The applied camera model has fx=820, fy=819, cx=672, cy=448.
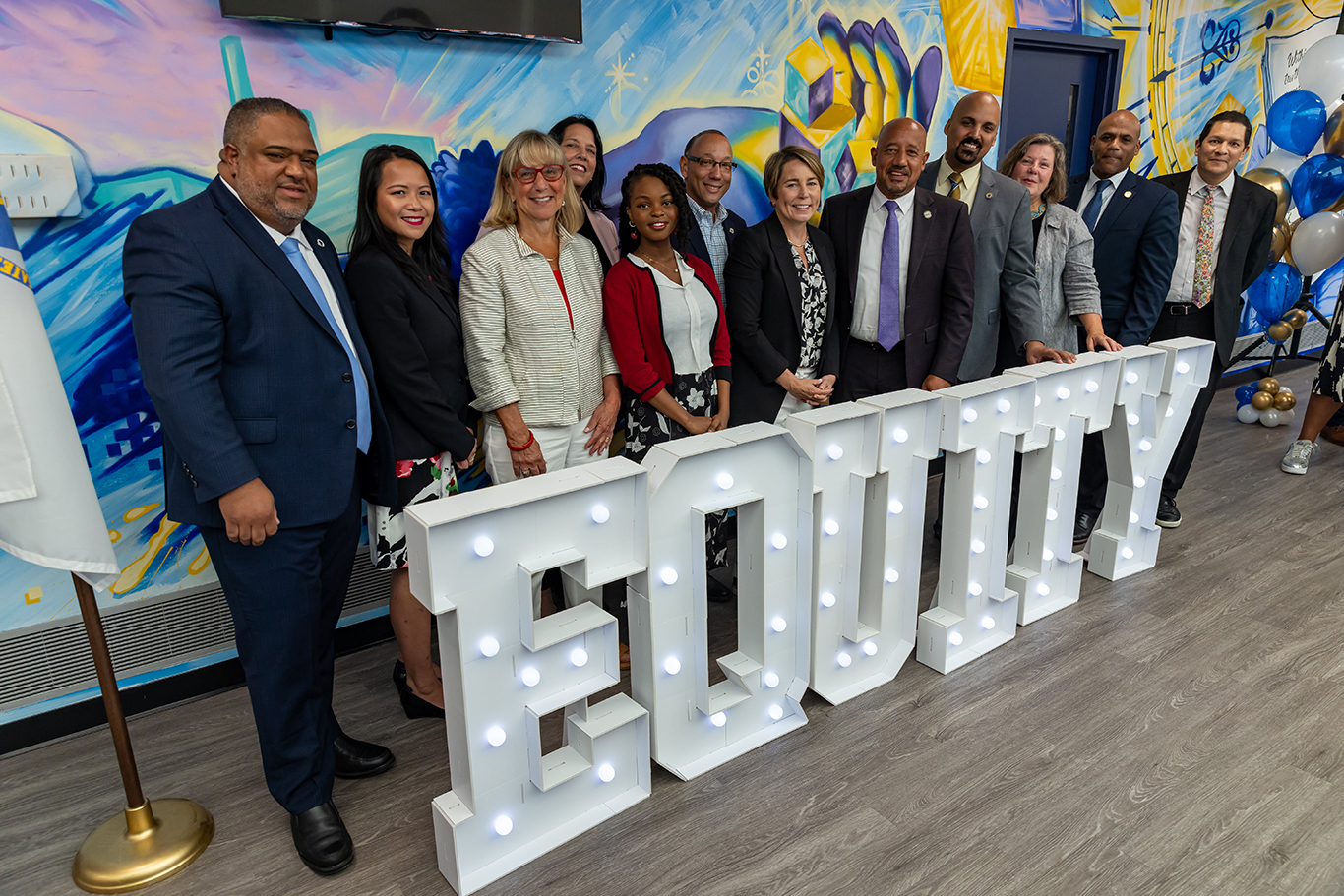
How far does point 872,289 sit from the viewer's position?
2936 mm

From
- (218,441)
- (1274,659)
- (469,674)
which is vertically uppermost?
(218,441)

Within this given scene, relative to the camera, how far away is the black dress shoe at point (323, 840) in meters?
1.82

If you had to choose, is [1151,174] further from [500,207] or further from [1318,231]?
[500,207]

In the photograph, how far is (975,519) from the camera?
2553 mm

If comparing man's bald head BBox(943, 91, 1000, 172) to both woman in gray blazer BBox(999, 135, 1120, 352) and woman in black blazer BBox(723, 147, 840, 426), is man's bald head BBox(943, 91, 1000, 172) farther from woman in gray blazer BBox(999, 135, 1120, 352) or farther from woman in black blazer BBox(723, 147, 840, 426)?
woman in black blazer BBox(723, 147, 840, 426)

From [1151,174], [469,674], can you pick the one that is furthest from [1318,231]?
[469,674]

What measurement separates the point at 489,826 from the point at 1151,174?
5.60 metres

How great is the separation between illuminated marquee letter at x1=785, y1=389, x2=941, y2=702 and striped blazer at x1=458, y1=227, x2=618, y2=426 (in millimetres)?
683

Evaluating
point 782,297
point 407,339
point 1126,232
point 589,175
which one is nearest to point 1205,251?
point 1126,232

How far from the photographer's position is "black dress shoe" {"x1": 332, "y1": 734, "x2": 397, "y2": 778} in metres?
2.14

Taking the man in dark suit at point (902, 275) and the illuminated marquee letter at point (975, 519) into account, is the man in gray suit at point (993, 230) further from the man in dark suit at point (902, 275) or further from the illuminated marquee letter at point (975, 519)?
the illuminated marquee letter at point (975, 519)

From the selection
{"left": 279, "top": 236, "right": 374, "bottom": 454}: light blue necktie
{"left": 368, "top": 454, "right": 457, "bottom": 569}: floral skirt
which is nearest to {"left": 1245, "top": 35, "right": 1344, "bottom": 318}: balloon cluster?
{"left": 368, "top": 454, "right": 457, "bottom": 569}: floral skirt

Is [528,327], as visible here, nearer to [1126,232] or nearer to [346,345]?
[346,345]

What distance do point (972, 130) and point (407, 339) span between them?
2177 millimetres
